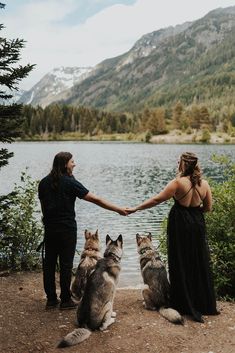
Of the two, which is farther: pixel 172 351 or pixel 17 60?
pixel 17 60

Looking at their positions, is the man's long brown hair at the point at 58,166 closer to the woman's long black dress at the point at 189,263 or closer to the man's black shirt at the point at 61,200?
the man's black shirt at the point at 61,200

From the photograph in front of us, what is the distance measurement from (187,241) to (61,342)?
3.05 metres

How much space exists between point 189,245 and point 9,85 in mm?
5976

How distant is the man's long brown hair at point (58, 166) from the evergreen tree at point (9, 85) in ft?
9.87

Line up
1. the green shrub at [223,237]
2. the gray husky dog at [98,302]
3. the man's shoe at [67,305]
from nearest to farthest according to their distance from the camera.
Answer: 1. the gray husky dog at [98,302]
2. the man's shoe at [67,305]
3. the green shrub at [223,237]

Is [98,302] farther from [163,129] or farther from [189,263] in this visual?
[163,129]

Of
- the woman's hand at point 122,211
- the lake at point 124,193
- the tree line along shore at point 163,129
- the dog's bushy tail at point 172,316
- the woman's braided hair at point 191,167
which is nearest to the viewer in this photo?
the dog's bushy tail at point 172,316

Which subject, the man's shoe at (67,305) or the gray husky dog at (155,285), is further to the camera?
the man's shoe at (67,305)

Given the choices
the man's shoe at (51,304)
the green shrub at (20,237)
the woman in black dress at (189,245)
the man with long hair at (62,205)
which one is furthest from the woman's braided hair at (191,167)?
the green shrub at (20,237)

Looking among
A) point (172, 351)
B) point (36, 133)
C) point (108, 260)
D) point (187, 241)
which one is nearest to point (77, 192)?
point (108, 260)

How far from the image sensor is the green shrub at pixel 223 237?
11.8 metres

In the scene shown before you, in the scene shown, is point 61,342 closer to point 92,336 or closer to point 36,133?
point 92,336

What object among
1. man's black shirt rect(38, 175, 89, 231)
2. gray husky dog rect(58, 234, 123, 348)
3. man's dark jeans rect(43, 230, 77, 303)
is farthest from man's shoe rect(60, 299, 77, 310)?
man's black shirt rect(38, 175, 89, 231)

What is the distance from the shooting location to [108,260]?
29.2 ft
